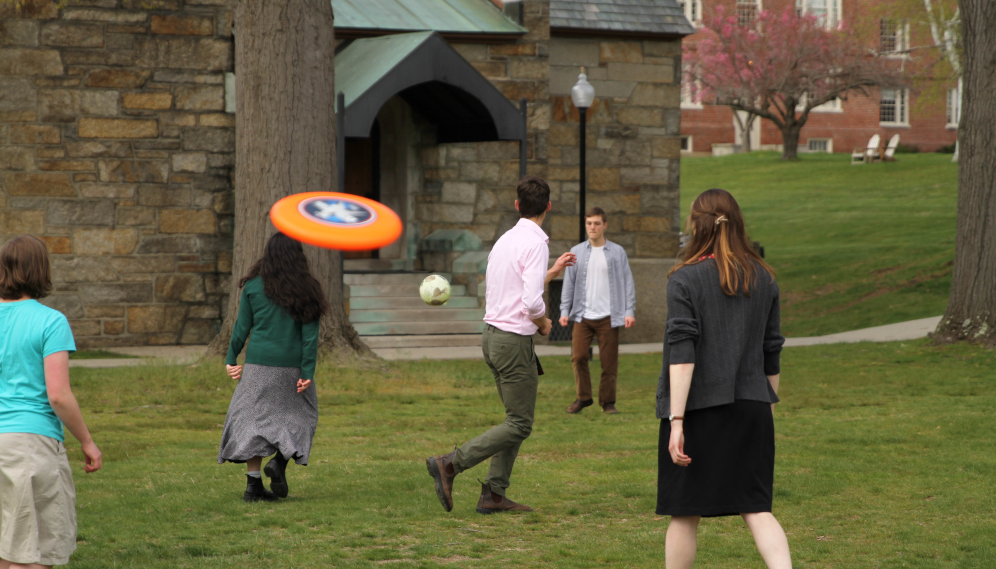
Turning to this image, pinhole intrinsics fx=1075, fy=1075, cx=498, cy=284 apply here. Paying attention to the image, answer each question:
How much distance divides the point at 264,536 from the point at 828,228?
94.7ft

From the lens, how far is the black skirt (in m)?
4.04

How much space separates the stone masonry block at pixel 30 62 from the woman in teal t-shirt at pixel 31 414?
1102cm

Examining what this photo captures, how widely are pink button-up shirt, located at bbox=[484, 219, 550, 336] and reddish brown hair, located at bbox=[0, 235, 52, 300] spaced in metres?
2.61

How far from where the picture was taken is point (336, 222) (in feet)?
16.7

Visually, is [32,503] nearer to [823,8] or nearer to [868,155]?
[868,155]

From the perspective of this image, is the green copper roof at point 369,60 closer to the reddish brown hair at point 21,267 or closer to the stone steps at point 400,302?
the stone steps at point 400,302

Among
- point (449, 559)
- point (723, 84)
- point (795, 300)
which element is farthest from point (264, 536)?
point (723, 84)

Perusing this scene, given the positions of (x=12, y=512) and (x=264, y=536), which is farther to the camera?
(x=264, y=536)

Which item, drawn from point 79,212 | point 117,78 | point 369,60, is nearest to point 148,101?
point 117,78

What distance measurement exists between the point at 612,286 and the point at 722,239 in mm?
5615

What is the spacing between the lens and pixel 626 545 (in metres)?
5.49

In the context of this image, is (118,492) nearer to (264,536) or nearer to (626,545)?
(264,536)

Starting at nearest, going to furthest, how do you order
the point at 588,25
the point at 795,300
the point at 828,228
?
the point at 588,25, the point at 795,300, the point at 828,228

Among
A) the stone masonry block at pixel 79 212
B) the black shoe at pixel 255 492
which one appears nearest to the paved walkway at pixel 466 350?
the stone masonry block at pixel 79 212
